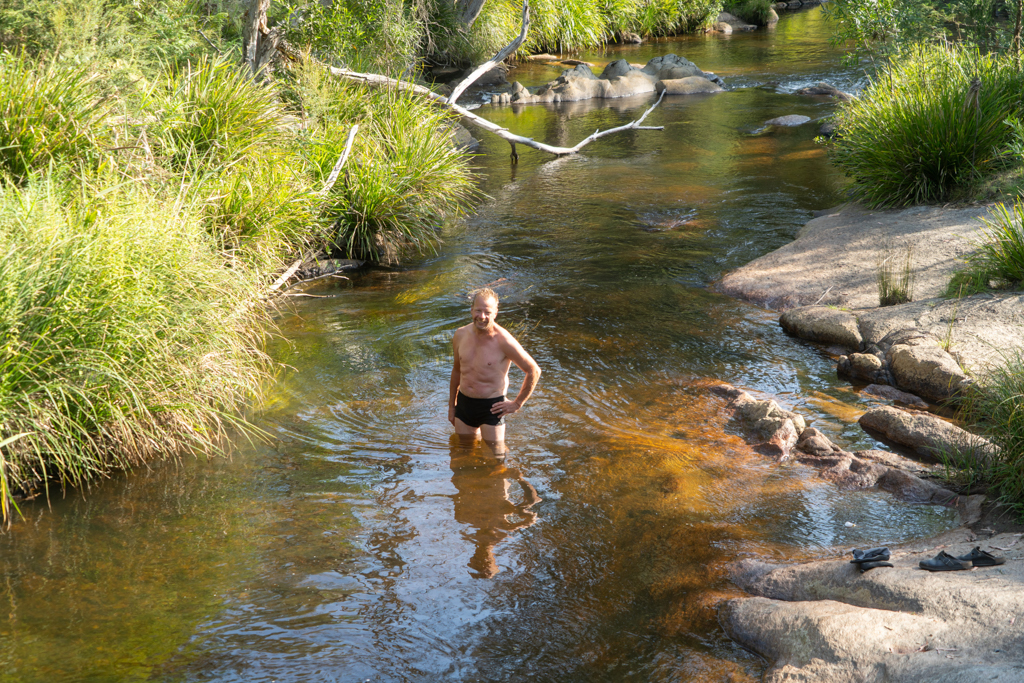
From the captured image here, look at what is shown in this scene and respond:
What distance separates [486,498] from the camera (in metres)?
5.60

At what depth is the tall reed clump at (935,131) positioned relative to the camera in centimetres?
986

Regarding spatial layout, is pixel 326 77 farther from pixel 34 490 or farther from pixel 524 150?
pixel 34 490

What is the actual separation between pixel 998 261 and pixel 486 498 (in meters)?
5.99

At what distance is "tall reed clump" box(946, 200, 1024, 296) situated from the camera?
775cm

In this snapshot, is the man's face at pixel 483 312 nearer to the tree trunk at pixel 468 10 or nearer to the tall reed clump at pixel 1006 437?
the tall reed clump at pixel 1006 437

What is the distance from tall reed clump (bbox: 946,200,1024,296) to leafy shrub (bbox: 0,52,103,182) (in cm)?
874

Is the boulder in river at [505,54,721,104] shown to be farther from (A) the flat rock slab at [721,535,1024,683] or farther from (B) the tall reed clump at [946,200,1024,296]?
(A) the flat rock slab at [721,535,1024,683]

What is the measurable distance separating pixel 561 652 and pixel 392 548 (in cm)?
140

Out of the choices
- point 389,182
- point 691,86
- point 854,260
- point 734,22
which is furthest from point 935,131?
point 734,22

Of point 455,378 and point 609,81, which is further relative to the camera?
point 609,81

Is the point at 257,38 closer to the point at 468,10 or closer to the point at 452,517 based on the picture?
the point at 468,10

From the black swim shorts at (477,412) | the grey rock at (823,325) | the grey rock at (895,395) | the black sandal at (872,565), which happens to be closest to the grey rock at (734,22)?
the grey rock at (823,325)

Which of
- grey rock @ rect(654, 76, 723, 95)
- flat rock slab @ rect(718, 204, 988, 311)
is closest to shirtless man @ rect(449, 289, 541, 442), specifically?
flat rock slab @ rect(718, 204, 988, 311)

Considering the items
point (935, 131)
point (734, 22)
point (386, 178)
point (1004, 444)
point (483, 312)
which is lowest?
point (1004, 444)
